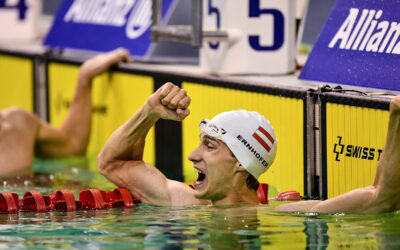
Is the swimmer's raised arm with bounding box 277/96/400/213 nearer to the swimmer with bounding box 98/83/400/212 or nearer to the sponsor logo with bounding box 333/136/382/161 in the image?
the swimmer with bounding box 98/83/400/212

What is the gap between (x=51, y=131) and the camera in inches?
241

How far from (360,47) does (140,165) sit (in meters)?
1.16

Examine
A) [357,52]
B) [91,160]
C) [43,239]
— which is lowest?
Answer: [91,160]

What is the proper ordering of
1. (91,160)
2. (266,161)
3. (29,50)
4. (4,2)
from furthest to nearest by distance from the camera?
(4,2) < (29,50) < (91,160) < (266,161)

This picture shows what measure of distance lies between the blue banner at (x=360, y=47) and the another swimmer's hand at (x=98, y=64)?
159 centimetres

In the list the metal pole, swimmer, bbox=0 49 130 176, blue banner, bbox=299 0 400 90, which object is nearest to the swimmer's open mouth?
blue banner, bbox=299 0 400 90

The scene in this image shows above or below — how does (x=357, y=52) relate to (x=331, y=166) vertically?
above

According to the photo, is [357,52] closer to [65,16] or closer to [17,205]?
[17,205]

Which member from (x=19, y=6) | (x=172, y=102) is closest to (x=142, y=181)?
(x=172, y=102)

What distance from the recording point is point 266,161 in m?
4.23

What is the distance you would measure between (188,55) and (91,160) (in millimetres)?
983

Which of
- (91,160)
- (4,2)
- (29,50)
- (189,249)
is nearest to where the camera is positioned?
(189,249)

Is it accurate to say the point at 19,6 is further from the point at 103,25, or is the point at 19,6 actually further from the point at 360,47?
the point at 360,47

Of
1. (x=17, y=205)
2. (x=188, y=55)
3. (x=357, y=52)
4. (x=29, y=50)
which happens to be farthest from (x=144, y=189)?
(x=29, y=50)
